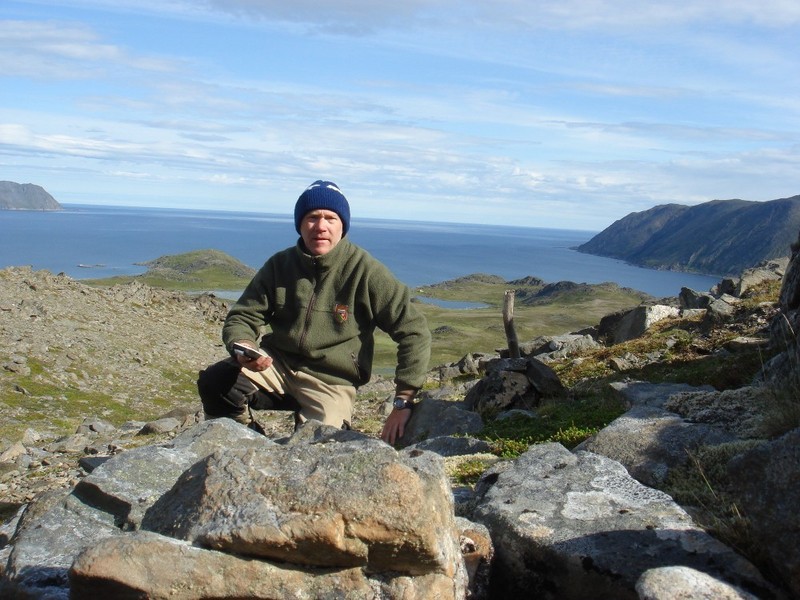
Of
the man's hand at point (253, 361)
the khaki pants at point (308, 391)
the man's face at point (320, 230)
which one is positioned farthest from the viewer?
the khaki pants at point (308, 391)

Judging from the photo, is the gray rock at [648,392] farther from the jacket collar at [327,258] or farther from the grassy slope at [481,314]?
Answer: the grassy slope at [481,314]

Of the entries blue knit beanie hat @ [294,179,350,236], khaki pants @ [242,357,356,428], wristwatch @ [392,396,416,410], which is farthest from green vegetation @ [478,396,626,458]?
blue knit beanie hat @ [294,179,350,236]

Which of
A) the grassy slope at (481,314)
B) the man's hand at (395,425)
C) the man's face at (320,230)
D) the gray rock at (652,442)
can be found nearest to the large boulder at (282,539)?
the gray rock at (652,442)

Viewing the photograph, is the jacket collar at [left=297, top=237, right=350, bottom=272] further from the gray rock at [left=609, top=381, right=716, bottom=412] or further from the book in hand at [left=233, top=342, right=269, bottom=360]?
the gray rock at [left=609, top=381, right=716, bottom=412]

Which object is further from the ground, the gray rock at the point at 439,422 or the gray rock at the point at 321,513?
the gray rock at the point at 321,513

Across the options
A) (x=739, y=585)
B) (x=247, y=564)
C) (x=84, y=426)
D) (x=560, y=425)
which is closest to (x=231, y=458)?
(x=247, y=564)

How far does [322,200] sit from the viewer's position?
8.87m

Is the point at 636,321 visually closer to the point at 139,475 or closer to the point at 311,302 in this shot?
the point at 311,302

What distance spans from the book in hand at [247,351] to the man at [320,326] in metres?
0.04

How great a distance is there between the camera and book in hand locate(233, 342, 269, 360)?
8844mm

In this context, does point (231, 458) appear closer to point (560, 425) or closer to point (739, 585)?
point (739, 585)

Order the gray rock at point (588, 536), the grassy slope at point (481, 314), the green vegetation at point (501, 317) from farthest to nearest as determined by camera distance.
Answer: the grassy slope at point (481, 314), the green vegetation at point (501, 317), the gray rock at point (588, 536)

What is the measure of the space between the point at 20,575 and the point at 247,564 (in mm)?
1775

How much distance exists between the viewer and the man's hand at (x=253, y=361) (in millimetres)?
8875
